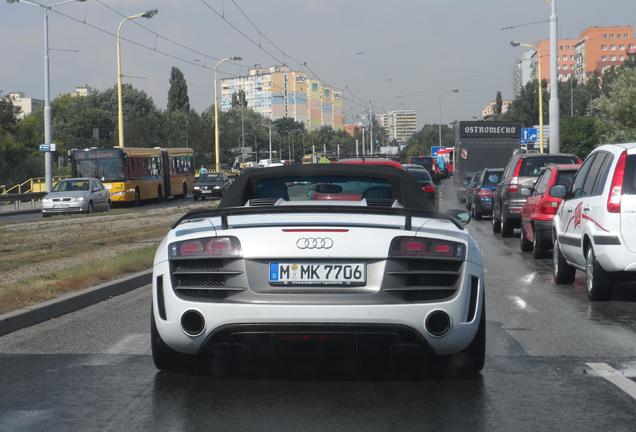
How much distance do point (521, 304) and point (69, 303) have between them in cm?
464

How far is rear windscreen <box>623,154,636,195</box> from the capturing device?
10719 millimetres

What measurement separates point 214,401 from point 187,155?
5950 centimetres

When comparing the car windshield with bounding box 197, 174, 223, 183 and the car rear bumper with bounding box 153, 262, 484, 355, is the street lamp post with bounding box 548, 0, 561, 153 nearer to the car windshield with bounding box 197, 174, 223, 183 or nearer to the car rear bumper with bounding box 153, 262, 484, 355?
the car windshield with bounding box 197, 174, 223, 183

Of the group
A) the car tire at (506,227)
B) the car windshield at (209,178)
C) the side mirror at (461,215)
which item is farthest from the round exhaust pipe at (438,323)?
the car windshield at (209,178)

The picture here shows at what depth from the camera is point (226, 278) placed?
240 inches

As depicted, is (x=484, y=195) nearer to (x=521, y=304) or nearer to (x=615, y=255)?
(x=521, y=304)

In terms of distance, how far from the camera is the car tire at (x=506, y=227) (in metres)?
23.1

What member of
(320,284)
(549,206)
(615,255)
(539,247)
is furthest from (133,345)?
(539,247)

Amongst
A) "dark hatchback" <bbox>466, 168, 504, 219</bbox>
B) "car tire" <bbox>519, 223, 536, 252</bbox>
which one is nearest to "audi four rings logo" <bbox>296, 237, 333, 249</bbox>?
"car tire" <bbox>519, 223, 536, 252</bbox>

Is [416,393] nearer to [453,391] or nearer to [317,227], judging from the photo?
[453,391]

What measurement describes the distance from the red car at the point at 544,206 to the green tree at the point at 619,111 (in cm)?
5029

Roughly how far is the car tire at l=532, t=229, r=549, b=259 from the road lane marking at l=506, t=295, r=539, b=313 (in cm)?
547

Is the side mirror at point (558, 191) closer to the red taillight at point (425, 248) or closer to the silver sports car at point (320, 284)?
the silver sports car at point (320, 284)

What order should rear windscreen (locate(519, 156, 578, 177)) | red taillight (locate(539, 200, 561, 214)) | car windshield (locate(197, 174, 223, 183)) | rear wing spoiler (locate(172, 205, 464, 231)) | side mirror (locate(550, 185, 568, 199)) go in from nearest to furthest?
rear wing spoiler (locate(172, 205, 464, 231))
side mirror (locate(550, 185, 568, 199))
red taillight (locate(539, 200, 561, 214))
rear windscreen (locate(519, 156, 578, 177))
car windshield (locate(197, 174, 223, 183))
